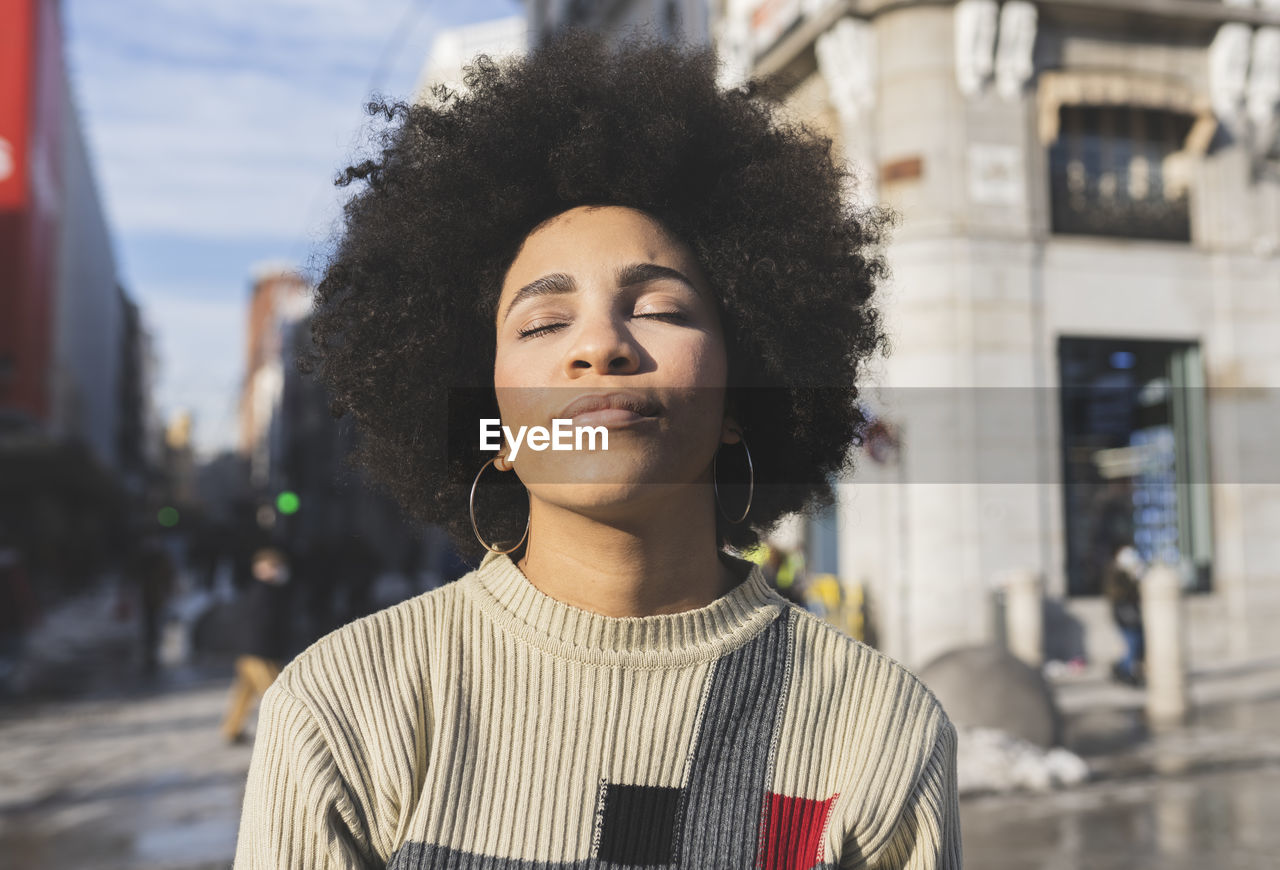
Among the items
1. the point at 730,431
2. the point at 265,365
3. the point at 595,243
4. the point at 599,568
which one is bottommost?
the point at 599,568

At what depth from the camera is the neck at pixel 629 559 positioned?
69.8 inches

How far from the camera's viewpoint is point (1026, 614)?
42.4ft

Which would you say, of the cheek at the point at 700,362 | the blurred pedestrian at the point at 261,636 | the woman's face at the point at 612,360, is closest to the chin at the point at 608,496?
the woman's face at the point at 612,360

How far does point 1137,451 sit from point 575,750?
15.1m

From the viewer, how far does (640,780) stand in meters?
1.70

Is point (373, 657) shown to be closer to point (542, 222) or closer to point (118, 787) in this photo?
point (542, 222)

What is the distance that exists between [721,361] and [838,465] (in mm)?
605

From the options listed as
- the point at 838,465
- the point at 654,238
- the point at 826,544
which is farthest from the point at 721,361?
the point at 826,544

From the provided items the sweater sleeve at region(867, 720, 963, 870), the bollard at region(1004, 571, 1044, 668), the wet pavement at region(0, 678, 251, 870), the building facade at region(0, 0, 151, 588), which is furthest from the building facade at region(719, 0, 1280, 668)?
the building facade at region(0, 0, 151, 588)

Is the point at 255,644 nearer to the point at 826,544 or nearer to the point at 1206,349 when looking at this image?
the point at 826,544

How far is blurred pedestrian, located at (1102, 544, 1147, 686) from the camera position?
12711 millimetres

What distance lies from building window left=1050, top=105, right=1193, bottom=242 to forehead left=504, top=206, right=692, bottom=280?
14152 mm

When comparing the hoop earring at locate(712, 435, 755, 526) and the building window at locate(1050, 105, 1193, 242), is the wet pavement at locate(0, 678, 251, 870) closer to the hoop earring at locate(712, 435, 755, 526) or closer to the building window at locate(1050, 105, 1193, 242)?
the hoop earring at locate(712, 435, 755, 526)

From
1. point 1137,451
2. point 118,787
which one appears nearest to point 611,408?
point 118,787
